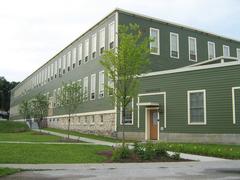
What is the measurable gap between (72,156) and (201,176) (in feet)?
21.8

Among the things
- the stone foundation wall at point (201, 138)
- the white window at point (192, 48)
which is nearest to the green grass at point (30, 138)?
the stone foundation wall at point (201, 138)

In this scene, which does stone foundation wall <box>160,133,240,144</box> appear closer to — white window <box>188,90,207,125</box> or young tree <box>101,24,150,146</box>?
white window <box>188,90,207,125</box>

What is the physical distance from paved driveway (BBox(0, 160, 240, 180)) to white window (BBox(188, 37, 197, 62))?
73.6 ft

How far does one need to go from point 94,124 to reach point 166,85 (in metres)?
10.6

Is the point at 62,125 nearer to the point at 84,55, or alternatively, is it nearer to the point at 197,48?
the point at 84,55

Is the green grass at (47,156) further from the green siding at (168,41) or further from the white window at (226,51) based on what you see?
the white window at (226,51)

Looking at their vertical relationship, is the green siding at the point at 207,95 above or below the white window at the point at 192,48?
below

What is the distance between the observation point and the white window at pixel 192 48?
119ft

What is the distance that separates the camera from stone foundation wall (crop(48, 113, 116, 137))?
3155 cm

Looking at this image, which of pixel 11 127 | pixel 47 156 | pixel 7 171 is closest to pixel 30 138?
pixel 47 156

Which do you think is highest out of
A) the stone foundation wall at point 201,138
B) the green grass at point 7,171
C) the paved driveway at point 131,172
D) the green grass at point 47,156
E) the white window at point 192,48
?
the white window at point 192,48

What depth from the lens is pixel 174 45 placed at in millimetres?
35438

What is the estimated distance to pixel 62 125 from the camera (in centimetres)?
4578

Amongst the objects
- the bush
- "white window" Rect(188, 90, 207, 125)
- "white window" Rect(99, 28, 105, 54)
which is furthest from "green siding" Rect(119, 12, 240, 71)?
the bush
